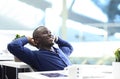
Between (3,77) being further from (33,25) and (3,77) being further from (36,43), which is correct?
(33,25)

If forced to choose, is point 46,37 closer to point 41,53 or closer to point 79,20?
point 41,53

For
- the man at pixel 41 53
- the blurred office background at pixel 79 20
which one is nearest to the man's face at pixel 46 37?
the man at pixel 41 53

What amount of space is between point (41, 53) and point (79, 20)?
190cm

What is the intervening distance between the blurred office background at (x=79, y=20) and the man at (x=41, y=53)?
138 cm

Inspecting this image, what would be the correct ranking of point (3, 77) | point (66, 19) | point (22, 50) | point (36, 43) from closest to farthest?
1. point (22, 50)
2. point (36, 43)
3. point (3, 77)
4. point (66, 19)

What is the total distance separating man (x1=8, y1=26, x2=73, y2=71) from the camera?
223 cm

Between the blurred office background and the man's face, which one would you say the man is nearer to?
the man's face

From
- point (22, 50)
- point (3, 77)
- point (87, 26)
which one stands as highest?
point (87, 26)

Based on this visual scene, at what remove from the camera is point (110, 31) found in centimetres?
399

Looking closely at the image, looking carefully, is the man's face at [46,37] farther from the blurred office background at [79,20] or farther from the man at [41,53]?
the blurred office background at [79,20]

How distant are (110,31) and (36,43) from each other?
186cm

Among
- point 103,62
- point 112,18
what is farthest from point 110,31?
point 103,62

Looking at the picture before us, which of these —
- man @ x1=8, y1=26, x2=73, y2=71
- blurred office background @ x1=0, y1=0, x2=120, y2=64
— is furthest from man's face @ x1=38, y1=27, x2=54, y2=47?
blurred office background @ x1=0, y1=0, x2=120, y2=64

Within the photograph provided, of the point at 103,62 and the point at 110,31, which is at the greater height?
the point at 110,31
